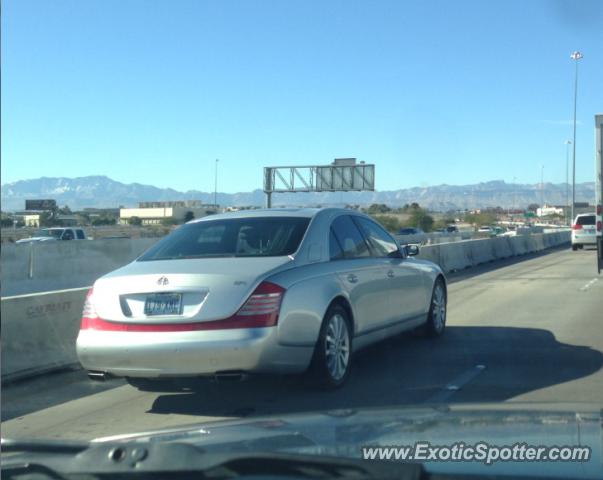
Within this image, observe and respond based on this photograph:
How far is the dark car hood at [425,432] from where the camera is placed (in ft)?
9.77

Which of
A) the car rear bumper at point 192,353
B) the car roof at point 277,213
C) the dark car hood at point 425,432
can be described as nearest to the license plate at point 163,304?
the car rear bumper at point 192,353

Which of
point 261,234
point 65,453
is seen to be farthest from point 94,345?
point 65,453

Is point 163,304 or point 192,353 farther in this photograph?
point 163,304

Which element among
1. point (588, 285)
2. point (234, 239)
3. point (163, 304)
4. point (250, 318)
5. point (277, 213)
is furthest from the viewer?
point (588, 285)

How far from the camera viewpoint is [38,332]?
8.83 m

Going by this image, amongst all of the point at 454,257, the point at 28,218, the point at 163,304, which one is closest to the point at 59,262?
the point at 28,218

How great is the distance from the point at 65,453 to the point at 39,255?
2098 cm

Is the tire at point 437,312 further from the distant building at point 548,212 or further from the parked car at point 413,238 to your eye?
the distant building at point 548,212

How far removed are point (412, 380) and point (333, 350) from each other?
99cm

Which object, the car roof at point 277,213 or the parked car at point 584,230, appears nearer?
the car roof at point 277,213

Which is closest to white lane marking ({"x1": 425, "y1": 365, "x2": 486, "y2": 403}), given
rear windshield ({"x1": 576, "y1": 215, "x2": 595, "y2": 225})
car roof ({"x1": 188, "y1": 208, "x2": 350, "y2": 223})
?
car roof ({"x1": 188, "y1": 208, "x2": 350, "y2": 223})

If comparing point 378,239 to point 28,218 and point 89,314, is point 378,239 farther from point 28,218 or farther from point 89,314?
point 28,218

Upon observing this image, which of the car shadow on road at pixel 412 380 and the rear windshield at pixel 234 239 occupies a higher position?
the rear windshield at pixel 234 239

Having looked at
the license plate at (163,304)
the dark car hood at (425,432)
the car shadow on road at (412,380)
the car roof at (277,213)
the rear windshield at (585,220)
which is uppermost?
the car roof at (277,213)
